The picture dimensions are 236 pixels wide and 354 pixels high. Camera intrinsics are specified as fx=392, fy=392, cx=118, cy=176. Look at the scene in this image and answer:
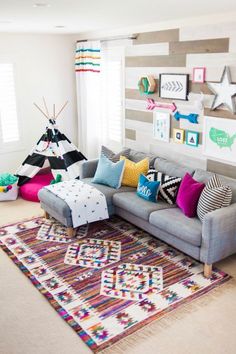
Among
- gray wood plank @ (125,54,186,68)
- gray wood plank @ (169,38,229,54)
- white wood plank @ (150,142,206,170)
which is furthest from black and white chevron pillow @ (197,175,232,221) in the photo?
Result: gray wood plank @ (125,54,186,68)

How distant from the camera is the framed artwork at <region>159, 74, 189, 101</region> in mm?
4547

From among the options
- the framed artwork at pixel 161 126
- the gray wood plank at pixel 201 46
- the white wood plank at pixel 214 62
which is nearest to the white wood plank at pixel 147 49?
the gray wood plank at pixel 201 46

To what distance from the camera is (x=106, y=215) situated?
15.1 ft

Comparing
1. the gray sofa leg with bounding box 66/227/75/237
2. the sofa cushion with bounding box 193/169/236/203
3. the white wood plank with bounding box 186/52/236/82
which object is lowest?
the gray sofa leg with bounding box 66/227/75/237

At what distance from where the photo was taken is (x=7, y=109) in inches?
234

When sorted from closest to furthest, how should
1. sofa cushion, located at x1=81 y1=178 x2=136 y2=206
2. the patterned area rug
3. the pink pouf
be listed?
the patterned area rug → sofa cushion, located at x1=81 y1=178 x2=136 y2=206 → the pink pouf

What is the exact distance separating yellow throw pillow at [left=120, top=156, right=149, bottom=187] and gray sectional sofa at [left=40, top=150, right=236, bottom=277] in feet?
0.29

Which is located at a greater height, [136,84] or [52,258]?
[136,84]

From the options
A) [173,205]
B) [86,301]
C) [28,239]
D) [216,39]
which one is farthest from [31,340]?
[216,39]

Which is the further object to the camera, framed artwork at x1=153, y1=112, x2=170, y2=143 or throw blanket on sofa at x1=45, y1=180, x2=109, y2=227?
framed artwork at x1=153, y1=112, x2=170, y2=143

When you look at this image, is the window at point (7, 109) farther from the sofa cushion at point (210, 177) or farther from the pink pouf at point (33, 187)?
the sofa cushion at point (210, 177)

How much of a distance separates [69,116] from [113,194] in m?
2.39

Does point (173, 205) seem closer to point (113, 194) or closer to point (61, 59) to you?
point (113, 194)

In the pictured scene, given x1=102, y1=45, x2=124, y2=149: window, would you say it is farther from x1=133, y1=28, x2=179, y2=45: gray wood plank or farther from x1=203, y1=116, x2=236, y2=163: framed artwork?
x1=203, y1=116, x2=236, y2=163: framed artwork
